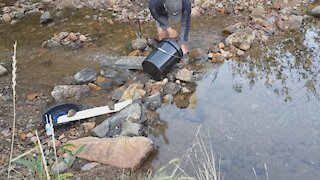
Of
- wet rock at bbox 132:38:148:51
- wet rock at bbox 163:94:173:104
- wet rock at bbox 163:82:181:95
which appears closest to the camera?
wet rock at bbox 163:94:173:104

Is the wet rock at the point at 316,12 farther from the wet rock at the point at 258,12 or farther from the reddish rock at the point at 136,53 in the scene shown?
the reddish rock at the point at 136,53

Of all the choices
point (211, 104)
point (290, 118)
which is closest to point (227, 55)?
point (211, 104)

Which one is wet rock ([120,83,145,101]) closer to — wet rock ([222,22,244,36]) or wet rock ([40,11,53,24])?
wet rock ([222,22,244,36])

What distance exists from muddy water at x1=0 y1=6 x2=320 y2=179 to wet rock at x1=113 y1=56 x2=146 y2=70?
0.93 feet

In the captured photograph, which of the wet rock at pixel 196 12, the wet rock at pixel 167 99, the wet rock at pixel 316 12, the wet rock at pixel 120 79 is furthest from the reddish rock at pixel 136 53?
the wet rock at pixel 316 12

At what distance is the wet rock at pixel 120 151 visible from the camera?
3.32m

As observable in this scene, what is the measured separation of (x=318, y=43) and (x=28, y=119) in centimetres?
364

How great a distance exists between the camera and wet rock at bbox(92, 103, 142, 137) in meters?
3.77

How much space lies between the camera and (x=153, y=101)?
4.21 metres

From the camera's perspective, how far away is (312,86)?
4.35m

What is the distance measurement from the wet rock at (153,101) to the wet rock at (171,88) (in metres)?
0.17

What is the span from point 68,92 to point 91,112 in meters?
0.55

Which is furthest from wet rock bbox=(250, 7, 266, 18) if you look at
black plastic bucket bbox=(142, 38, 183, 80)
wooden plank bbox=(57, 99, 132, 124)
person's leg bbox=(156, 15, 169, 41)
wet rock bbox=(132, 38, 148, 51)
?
wooden plank bbox=(57, 99, 132, 124)

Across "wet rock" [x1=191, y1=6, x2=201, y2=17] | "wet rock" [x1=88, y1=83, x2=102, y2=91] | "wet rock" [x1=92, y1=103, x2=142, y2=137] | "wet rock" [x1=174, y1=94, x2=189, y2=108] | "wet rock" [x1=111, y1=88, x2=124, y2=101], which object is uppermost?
"wet rock" [x1=92, y1=103, x2=142, y2=137]
